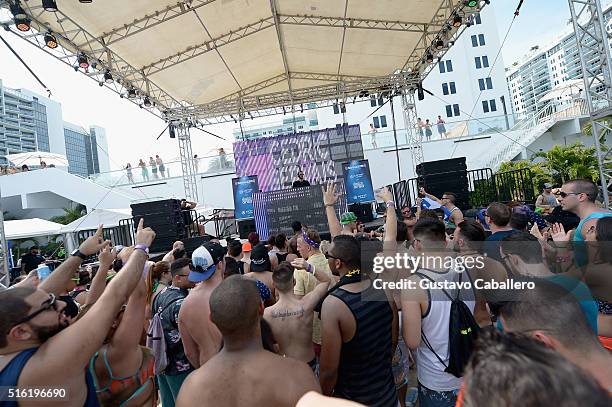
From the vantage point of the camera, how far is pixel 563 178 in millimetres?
13828

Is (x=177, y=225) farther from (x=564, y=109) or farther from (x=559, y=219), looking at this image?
(x=564, y=109)

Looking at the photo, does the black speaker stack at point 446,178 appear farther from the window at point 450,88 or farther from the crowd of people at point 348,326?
the window at point 450,88

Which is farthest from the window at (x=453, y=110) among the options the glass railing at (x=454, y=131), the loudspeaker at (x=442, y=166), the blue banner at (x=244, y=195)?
the loudspeaker at (x=442, y=166)

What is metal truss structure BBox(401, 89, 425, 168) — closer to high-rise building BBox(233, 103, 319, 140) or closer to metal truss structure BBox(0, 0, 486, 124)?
metal truss structure BBox(0, 0, 486, 124)

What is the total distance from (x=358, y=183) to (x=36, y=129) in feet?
302

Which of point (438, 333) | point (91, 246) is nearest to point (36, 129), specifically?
point (91, 246)

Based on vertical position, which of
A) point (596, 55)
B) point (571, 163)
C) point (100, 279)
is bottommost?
point (100, 279)

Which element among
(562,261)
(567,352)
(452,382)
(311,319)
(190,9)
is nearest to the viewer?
(567,352)

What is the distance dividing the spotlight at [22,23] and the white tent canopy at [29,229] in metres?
7.50

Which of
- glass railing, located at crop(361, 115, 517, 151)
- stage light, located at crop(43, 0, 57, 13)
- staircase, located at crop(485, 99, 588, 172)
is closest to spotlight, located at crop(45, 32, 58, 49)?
stage light, located at crop(43, 0, 57, 13)

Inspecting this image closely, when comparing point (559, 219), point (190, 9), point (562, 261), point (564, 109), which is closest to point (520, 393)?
point (562, 261)

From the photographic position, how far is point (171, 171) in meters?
18.2

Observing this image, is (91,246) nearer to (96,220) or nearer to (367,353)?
(367,353)

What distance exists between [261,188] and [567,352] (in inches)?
522
